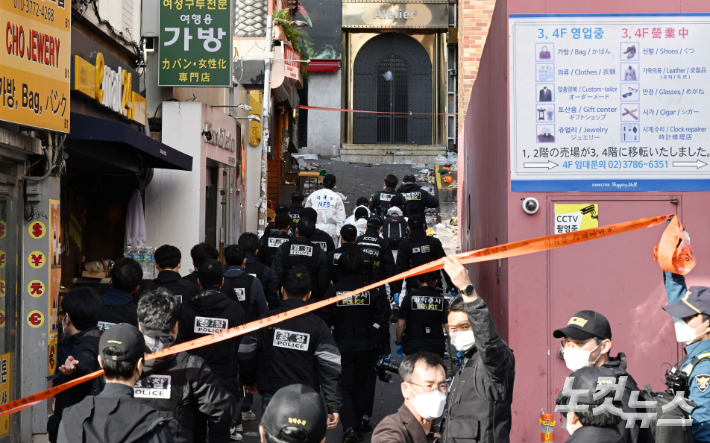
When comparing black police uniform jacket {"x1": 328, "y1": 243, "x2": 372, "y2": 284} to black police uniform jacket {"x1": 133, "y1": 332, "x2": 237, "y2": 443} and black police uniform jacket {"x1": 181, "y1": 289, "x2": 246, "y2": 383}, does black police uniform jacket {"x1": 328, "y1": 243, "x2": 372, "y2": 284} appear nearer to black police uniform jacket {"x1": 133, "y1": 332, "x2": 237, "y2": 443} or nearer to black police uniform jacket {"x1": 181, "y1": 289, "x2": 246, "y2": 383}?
black police uniform jacket {"x1": 181, "y1": 289, "x2": 246, "y2": 383}

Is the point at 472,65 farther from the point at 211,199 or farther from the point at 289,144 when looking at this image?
the point at 289,144

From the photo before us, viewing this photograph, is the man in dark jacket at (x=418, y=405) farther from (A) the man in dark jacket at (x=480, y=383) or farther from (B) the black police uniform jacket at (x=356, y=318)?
(B) the black police uniform jacket at (x=356, y=318)

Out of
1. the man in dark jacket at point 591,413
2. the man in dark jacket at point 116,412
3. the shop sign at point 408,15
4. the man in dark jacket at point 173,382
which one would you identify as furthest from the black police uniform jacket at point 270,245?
the shop sign at point 408,15

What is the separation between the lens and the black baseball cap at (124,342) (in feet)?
11.8

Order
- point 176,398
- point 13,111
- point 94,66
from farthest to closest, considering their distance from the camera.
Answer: point 94,66 < point 13,111 < point 176,398

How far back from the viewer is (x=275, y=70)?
20625 millimetres

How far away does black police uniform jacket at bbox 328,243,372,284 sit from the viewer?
8.97 metres

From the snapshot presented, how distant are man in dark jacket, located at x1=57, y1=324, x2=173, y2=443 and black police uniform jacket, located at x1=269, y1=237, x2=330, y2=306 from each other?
5.85m

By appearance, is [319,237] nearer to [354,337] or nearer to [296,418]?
[354,337]

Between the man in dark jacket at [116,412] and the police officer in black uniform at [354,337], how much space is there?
4303mm

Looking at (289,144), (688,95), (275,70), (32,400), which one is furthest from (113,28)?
(289,144)

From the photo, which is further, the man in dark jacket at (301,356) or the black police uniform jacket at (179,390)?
the man in dark jacket at (301,356)

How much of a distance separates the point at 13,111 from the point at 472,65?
11.3m

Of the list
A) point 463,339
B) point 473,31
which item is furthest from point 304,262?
point 473,31
